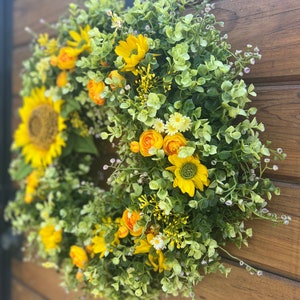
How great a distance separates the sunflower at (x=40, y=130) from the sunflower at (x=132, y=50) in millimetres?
334

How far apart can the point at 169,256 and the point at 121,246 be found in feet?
0.38

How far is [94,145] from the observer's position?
3.88ft

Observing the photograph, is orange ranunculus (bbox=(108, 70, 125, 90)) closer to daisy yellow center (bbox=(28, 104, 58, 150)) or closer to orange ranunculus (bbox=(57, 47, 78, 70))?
orange ranunculus (bbox=(57, 47, 78, 70))

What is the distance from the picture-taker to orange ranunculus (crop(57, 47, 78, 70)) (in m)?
1.08

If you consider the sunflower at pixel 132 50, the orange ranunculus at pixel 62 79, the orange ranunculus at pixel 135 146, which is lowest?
the orange ranunculus at pixel 135 146

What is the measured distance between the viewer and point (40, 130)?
123 cm

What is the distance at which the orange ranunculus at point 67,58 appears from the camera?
1081 millimetres

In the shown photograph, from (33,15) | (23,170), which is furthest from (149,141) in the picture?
(33,15)

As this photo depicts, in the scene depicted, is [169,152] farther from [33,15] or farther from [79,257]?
[33,15]

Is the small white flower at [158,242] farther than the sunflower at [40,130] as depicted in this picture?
No

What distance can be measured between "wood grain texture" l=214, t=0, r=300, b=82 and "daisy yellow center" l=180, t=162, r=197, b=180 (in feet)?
0.78

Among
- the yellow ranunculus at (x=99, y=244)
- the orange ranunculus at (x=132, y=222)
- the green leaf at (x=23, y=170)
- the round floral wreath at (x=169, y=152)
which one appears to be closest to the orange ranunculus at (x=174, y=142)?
the round floral wreath at (x=169, y=152)

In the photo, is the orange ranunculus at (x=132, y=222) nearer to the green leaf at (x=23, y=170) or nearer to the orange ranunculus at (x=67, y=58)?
the orange ranunculus at (x=67, y=58)

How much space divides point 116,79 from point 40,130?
441 mm
